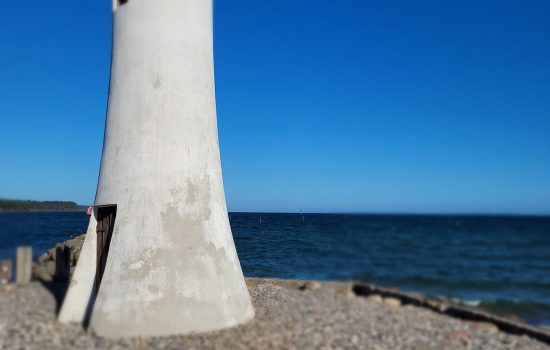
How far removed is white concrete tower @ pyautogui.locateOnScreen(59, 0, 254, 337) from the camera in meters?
5.89

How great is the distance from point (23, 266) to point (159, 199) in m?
3.36

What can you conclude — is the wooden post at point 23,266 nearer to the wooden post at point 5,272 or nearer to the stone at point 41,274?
the wooden post at point 5,272

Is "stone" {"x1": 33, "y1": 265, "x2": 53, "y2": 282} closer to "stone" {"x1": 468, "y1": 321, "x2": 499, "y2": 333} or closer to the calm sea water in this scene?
the calm sea water

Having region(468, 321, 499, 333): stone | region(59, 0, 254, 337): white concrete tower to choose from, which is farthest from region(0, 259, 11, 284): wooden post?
region(468, 321, 499, 333): stone

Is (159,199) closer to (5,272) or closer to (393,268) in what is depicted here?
(5,272)

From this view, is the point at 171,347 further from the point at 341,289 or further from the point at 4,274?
the point at 341,289

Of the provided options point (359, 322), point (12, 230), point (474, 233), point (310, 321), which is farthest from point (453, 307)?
point (474, 233)

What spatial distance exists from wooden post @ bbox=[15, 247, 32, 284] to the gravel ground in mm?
173

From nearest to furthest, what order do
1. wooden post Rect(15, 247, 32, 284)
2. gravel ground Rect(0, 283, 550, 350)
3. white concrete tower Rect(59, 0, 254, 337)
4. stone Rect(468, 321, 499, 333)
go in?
gravel ground Rect(0, 283, 550, 350) < white concrete tower Rect(59, 0, 254, 337) < wooden post Rect(15, 247, 32, 284) < stone Rect(468, 321, 499, 333)

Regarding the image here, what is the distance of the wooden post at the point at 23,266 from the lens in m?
7.09

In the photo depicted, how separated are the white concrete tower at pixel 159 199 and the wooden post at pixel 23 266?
1210mm

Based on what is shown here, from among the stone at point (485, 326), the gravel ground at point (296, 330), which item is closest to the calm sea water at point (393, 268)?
the gravel ground at point (296, 330)

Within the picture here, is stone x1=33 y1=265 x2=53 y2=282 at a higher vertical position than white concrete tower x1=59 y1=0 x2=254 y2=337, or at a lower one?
lower

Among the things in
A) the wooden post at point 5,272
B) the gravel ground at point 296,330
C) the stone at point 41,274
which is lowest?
the gravel ground at point 296,330
